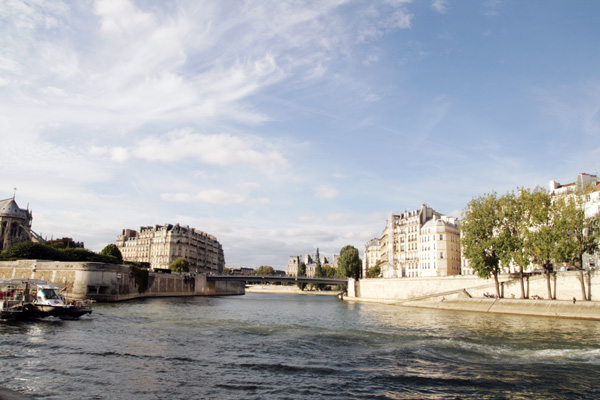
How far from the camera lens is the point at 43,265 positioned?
243ft

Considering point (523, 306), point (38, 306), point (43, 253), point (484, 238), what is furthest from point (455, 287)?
point (43, 253)

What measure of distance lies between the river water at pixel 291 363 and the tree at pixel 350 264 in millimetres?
96780

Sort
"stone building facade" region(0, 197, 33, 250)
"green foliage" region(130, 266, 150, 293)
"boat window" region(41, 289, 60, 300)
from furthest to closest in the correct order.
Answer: "stone building facade" region(0, 197, 33, 250) < "green foliage" region(130, 266, 150, 293) < "boat window" region(41, 289, 60, 300)

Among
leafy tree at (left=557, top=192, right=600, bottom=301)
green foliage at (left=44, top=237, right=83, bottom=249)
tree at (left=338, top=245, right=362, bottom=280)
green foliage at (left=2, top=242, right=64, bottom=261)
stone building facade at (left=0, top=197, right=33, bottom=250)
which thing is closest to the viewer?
leafy tree at (left=557, top=192, right=600, bottom=301)

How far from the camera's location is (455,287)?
266 ft

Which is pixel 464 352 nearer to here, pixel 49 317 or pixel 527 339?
pixel 527 339

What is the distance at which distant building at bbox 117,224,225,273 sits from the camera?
153250 millimetres

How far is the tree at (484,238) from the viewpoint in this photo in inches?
2670

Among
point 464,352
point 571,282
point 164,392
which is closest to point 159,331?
point 164,392

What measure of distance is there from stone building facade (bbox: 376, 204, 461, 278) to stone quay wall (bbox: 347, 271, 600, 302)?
15.4 m

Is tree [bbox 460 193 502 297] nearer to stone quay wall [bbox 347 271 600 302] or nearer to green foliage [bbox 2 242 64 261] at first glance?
stone quay wall [bbox 347 271 600 302]

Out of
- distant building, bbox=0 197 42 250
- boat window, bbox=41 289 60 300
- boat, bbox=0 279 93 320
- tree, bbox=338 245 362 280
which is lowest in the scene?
boat, bbox=0 279 93 320

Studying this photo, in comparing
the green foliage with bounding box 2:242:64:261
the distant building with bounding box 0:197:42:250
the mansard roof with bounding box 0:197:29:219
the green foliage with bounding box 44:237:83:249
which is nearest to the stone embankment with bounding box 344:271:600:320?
the green foliage with bounding box 2:242:64:261

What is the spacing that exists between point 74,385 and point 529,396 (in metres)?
17.5
